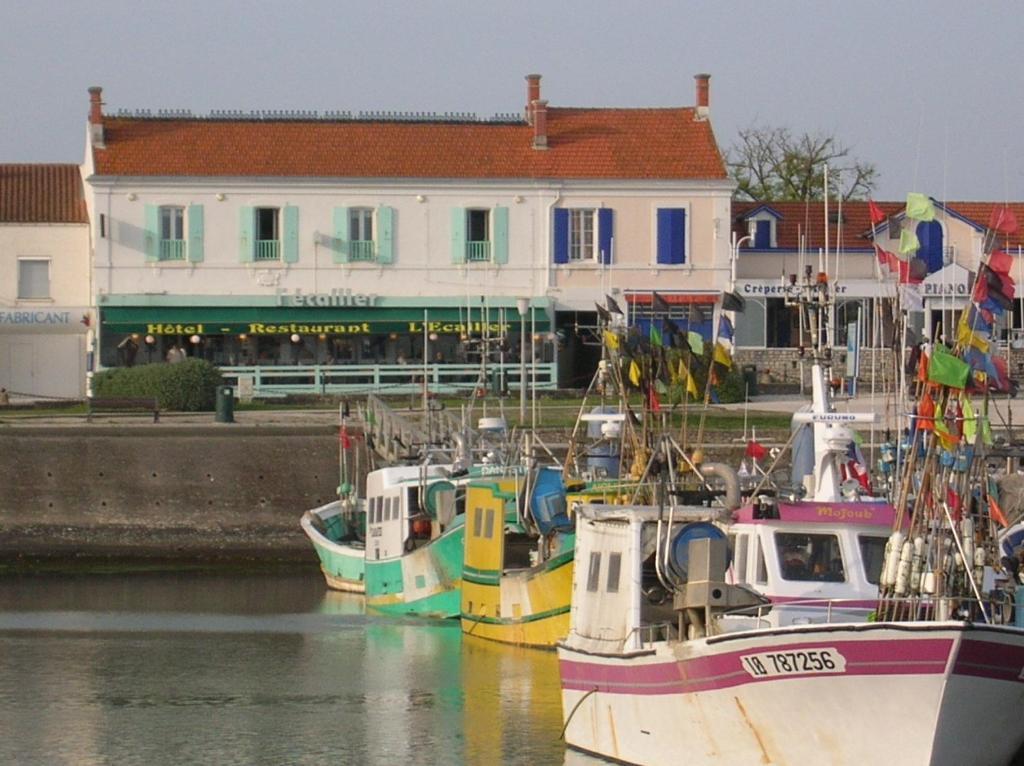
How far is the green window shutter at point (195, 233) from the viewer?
2007 inches

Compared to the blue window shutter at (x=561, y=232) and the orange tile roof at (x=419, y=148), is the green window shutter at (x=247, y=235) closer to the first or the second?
the orange tile roof at (x=419, y=148)

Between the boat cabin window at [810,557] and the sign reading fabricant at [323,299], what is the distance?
32.3m

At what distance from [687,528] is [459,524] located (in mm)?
12324

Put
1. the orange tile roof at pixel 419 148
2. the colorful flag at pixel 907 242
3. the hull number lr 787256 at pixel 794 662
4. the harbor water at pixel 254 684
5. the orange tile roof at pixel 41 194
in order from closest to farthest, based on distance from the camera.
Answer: the hull number lr 787256 at pixel 794 662
the colorful flag at pixel 907 242
the harbor water at pixel 254 684
the orange tile roof at pixel 419 148
the orange tile roof at pixel 41 194

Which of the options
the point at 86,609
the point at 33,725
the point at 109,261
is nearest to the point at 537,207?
the point at 109,261

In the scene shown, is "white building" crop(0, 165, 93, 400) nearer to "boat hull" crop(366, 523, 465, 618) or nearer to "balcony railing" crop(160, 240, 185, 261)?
"balcony railing" crop(160, 240, 185, 261)

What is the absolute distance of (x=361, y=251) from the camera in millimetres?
51469

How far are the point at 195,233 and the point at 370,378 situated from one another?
5.44m

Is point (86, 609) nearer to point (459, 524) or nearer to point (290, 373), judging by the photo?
point (459, 524)

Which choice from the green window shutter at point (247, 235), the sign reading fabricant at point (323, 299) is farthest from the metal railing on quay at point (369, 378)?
the green window shutter at point (247, 235)

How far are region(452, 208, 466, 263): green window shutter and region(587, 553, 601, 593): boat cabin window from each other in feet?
106

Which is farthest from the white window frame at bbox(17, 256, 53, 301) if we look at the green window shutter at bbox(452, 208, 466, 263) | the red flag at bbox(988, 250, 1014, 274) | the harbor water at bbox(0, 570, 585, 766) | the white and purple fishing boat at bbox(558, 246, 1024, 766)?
the red flag at bbox(988, 250, 1014, 274)

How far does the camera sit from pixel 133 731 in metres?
22.2

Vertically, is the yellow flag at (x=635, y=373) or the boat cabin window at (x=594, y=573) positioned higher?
the yellow flag at (x=635, y=373)
